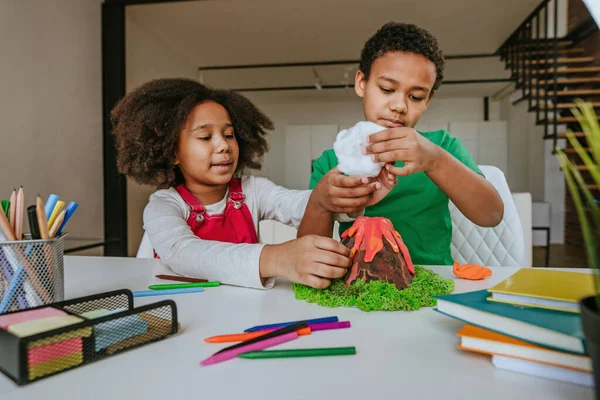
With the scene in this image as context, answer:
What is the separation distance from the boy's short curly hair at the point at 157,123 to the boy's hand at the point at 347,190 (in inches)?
18.6

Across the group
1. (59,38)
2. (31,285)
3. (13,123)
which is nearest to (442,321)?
(31,285)

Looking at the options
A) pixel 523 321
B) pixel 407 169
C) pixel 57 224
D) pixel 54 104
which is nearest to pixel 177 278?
pixel 57 224

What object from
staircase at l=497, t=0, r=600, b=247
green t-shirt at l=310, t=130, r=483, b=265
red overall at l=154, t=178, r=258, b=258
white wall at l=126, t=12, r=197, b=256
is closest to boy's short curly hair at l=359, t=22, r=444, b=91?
green t-shirt at l=310, t=130, r=483, b=265

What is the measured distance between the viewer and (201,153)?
1017mm

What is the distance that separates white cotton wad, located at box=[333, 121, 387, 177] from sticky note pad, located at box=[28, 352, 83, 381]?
0.44 meters

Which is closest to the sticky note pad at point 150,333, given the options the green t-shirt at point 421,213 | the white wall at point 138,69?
the green t-shirt at point 421,213

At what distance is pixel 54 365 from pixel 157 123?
0.77 m

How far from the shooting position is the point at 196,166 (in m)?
1.03

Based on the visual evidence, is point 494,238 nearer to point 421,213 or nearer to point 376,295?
point 421,213

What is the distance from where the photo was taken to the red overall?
1.07 meters

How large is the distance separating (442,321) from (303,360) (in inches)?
8.2

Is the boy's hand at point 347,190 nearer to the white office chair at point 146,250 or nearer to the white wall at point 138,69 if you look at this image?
the white office chair at point 146,250

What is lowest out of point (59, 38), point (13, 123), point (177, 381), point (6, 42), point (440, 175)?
point (177, 381)

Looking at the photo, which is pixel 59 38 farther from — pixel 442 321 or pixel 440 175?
pixel 442 321
